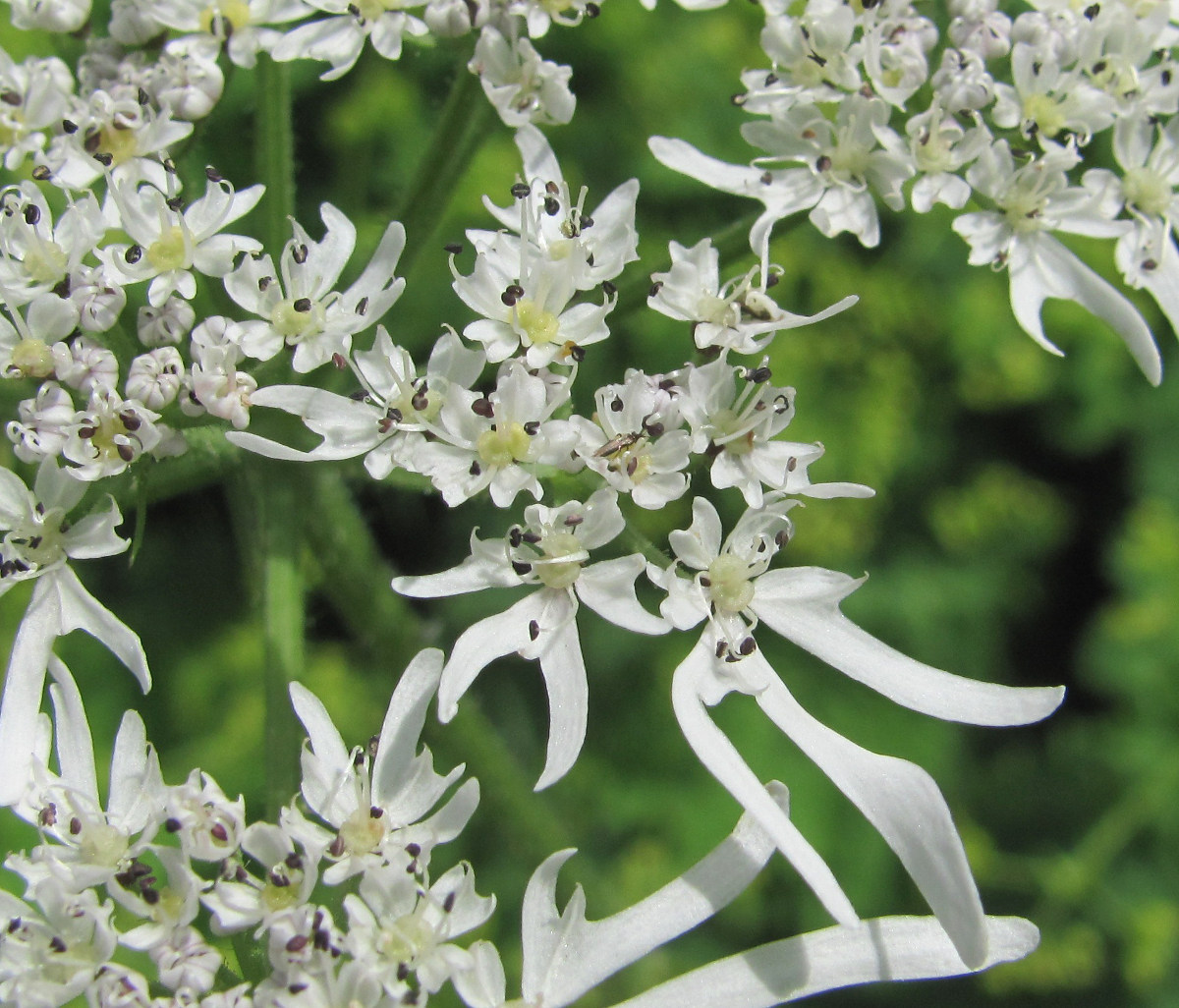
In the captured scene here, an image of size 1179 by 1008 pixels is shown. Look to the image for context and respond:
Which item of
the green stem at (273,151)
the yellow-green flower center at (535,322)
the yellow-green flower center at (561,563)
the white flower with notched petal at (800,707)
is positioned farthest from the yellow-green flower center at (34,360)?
the white flower with notched petal at (800,707)

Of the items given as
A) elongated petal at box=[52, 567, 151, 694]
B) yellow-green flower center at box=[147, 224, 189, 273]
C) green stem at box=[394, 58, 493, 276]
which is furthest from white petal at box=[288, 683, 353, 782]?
green stem at box=[394, 58, 493, 276]

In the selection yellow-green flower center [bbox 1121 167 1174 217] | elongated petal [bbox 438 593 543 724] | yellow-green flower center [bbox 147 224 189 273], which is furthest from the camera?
yellow-green flower center [bbox 1121 167 1174 217]

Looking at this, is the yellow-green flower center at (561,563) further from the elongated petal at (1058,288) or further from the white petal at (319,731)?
the elongated petal at (1058,288)

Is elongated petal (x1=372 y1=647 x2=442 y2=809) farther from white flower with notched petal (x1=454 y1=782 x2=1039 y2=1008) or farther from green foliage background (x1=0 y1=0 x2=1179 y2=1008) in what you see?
green foliage background (x1=0 y1=0 x2=1179 y2=1008)

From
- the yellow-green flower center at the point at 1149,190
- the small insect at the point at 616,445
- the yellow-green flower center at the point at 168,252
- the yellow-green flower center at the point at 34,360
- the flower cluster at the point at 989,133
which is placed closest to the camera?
the small insect at the point at 616,445

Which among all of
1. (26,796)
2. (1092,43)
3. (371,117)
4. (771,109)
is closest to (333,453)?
(26,796)

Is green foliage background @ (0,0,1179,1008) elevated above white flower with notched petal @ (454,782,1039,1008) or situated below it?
below

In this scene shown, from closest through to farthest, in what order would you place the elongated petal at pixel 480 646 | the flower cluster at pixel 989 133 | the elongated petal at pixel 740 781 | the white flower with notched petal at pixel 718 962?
the elongated petal at pixel 740 781, the elongated petal at pixel 480 646, the white flower with notched petal at pixel 718 962, the flower cluster at pixel 989 133

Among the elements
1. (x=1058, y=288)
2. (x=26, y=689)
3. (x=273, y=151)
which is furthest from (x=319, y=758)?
(x=1058, y=288)
